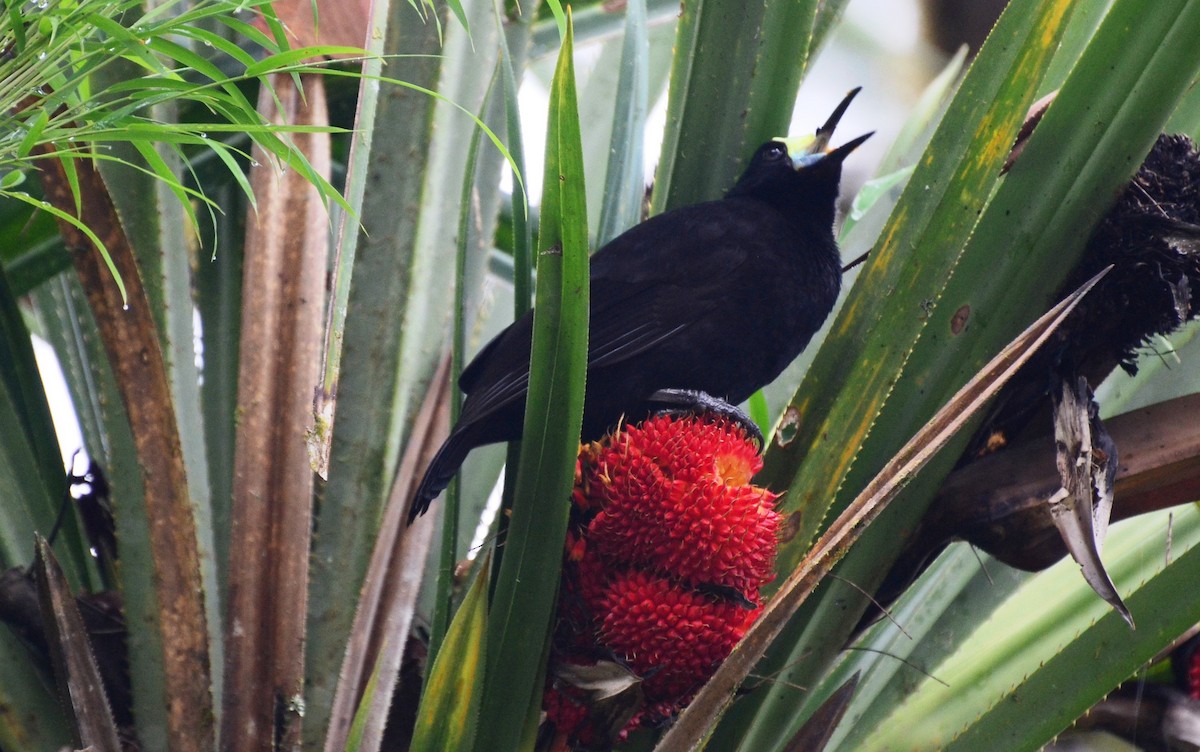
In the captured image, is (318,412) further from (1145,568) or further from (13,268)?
(1145,568)

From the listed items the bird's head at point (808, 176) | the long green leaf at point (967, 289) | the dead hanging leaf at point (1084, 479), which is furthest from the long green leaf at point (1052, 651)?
the bird's head at point (808, 176)

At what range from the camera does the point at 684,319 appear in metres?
1.63

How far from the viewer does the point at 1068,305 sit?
1018mm

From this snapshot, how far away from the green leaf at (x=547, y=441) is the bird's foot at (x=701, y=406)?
1.35 feet

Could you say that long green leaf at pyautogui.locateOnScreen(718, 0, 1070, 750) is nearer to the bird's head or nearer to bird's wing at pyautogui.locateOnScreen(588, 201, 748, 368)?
bird's wing at pyautogui.locateOnScreen(588, 201, 748, 368)

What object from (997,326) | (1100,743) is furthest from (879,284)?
(1100,743)

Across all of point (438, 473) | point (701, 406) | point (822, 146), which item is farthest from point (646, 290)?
point (822, 146)

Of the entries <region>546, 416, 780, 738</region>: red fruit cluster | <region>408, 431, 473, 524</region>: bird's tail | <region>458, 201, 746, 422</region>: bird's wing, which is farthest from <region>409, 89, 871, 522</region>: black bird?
<region>546, 416, 780, 738</region>: red fruit cluster

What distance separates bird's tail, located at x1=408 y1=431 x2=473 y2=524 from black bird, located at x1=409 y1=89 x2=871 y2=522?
0.11m

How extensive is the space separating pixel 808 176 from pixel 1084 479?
96 centimetres

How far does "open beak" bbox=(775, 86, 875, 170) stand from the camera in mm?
1902

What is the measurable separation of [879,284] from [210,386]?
99cm

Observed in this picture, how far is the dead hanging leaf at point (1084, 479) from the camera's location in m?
1.06

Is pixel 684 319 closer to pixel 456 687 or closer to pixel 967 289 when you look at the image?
pixel 967 289
